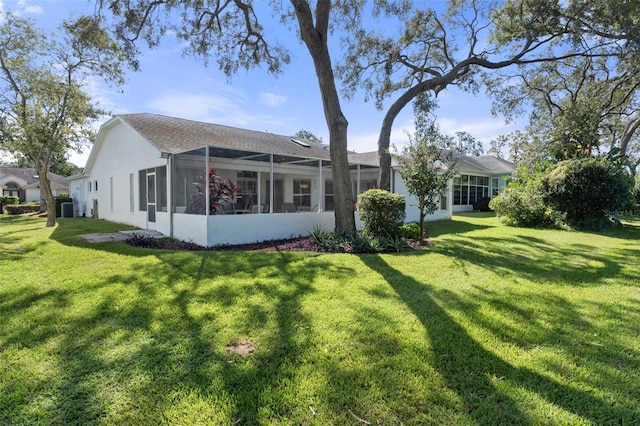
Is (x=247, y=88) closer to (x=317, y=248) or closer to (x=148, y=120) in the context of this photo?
(x=148, y=120)

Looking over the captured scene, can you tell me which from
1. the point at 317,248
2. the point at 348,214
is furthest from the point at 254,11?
the point at 317,248

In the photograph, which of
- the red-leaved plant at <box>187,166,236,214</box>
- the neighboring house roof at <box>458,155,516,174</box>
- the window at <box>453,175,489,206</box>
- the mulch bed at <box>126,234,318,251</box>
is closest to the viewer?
the mulch bed at <box>126,234,318,251</box>

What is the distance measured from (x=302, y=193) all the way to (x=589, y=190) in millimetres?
12690

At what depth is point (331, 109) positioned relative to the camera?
938cm

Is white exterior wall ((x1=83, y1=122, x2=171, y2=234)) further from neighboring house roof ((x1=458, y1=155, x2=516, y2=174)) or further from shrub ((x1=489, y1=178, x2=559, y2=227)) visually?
neighboring house roof ((x1=458, y1=155, x2=516, y2=174))

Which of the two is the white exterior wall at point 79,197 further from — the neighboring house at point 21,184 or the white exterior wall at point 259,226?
the neighboring house at point 21,184

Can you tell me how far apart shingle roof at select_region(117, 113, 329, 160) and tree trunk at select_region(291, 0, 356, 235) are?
7.81ft

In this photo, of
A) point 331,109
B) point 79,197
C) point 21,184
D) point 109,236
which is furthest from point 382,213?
point 21,184

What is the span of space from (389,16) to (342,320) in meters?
12.7

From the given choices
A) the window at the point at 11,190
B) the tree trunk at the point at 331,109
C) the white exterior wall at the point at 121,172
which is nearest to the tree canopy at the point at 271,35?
the tree trunk at the point at 331,109

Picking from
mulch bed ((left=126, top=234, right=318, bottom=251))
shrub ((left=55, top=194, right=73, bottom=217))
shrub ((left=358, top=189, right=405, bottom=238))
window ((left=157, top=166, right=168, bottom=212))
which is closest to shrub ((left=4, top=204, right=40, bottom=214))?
shrub ((left=55, top=194, right=73, bottom=217))

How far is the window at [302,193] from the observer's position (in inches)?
717

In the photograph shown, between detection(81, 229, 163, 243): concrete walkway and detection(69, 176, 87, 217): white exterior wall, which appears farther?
detection(69, 176, 87, 217): white exterior wall

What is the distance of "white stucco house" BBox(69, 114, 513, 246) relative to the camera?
1014cm
